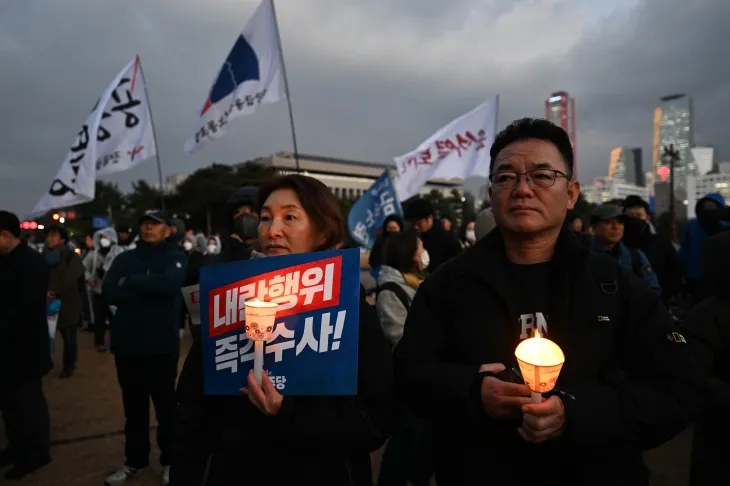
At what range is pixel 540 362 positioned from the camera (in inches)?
43.3

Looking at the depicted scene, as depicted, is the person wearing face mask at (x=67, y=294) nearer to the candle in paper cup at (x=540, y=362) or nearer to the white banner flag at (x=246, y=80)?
the white banner flag at (x=246, y=80)

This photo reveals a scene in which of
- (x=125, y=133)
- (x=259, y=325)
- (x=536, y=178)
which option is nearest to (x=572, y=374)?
(x=536, y=178)

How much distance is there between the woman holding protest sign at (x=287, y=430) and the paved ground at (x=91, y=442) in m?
2.59

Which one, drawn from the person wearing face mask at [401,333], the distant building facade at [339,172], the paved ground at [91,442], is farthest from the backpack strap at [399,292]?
the distant building facade at [339,172]

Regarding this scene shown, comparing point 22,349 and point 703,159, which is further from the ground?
point 703,159

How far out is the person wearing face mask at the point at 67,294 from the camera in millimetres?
6621

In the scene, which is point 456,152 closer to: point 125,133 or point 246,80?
point 246,80

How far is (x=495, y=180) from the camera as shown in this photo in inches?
63.3

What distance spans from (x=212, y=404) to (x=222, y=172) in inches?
2254

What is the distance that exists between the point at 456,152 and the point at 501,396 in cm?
785

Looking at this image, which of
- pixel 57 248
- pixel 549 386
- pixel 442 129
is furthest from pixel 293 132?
pixel 549 386

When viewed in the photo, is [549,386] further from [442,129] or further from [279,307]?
[442,129]

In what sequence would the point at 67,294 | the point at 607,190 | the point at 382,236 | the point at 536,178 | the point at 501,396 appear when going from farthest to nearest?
the point at 607,190 < the point at 67,294 < the point at 382,236 < the point at 536,178 < the point at 501,396

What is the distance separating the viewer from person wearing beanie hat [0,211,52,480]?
12.3ft
